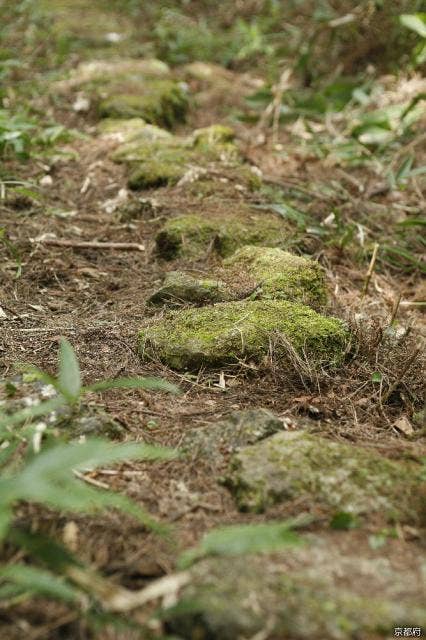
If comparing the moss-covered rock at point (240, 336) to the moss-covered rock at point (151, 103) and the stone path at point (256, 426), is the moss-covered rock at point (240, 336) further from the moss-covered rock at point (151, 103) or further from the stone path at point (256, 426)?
the moss-covered rock at point (151, 103)

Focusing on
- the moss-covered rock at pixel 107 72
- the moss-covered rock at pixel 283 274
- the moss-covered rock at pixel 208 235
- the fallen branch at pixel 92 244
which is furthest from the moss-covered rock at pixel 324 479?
the moss-covered rock at pixel 107 72

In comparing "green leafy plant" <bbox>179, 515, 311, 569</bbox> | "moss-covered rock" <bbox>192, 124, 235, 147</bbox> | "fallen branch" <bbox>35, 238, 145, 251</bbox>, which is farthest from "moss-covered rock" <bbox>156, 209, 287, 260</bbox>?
"green leafy plant" <bbox>179, 515, 311, 569</bbox>

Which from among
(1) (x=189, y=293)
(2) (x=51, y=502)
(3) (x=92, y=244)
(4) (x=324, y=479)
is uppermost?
(2) (x=51, y=502)

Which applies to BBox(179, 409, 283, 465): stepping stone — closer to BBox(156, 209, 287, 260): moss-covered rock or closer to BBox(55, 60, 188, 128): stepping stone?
BBox(156, 209, 287, 260): moss-covered rock

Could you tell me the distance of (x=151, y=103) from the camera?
14.0ft

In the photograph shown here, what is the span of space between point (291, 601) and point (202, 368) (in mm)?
979

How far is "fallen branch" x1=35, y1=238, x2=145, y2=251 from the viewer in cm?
269

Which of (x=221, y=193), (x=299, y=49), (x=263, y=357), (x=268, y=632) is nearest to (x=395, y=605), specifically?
(x=268, y=632)

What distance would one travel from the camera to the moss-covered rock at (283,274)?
7.42ft

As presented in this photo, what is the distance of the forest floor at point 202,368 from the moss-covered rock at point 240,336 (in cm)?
4

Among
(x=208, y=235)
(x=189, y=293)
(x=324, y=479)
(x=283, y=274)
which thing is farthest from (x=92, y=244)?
(x=324, y=479)

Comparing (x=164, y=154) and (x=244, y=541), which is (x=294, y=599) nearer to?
(x=244, y=541)

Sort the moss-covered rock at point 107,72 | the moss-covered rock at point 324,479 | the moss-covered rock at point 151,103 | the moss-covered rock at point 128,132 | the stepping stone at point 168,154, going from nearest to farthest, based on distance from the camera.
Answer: the moss-covered rock at point 324,479 < the stepping stone at point 168,154 < the moss-covered rock at point 128,132 < the moss-covered rock at point 151,103 < the moss-covered rock at point 107,72

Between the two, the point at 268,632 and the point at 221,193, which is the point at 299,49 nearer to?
the point at 221,193
